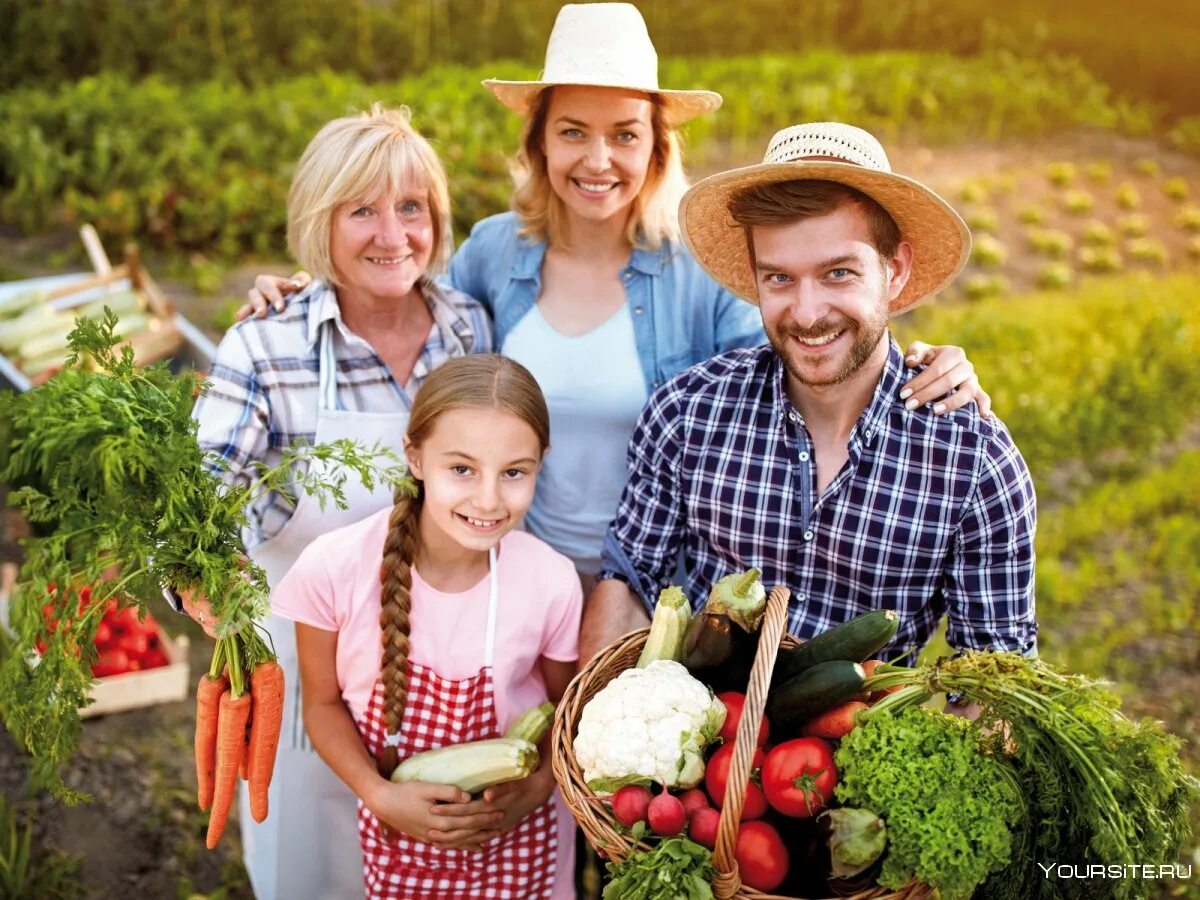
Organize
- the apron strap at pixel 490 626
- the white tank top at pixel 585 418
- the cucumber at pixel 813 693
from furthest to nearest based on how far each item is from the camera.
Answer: the white tank top at pixel 585 418, the apron strap at pixel 490 626, the cucumber at pixel 813 693

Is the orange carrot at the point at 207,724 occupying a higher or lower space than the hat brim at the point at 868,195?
lower

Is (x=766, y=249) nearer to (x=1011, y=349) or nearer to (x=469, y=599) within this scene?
(x=469, y=599)

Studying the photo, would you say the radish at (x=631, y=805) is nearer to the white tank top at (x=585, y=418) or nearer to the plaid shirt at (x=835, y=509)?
the plaid shirt at (x=835, y=509)

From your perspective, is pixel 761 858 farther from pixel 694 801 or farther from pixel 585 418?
pixel 585 418

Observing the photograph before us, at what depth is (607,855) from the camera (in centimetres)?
186

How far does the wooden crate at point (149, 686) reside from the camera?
3.95 m

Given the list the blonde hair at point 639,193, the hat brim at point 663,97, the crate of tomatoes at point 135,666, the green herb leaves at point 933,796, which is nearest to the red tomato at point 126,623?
the crate of tomatoes at point 135,666

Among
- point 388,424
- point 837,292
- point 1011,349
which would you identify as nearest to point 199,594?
point 388,424

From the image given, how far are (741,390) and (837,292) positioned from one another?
39 centimetres

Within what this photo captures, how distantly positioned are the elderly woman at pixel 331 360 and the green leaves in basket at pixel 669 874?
1.25 metres

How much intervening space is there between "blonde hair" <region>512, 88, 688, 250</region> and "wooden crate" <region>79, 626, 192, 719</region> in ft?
7.23

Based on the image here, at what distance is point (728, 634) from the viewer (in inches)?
80.0

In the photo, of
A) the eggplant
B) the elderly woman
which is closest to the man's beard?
the eggplant

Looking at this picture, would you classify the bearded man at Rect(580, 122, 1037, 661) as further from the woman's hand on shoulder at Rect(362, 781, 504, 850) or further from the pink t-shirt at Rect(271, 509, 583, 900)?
the woman's hand on shoulder at Rect(362, 781, 504, 850)
